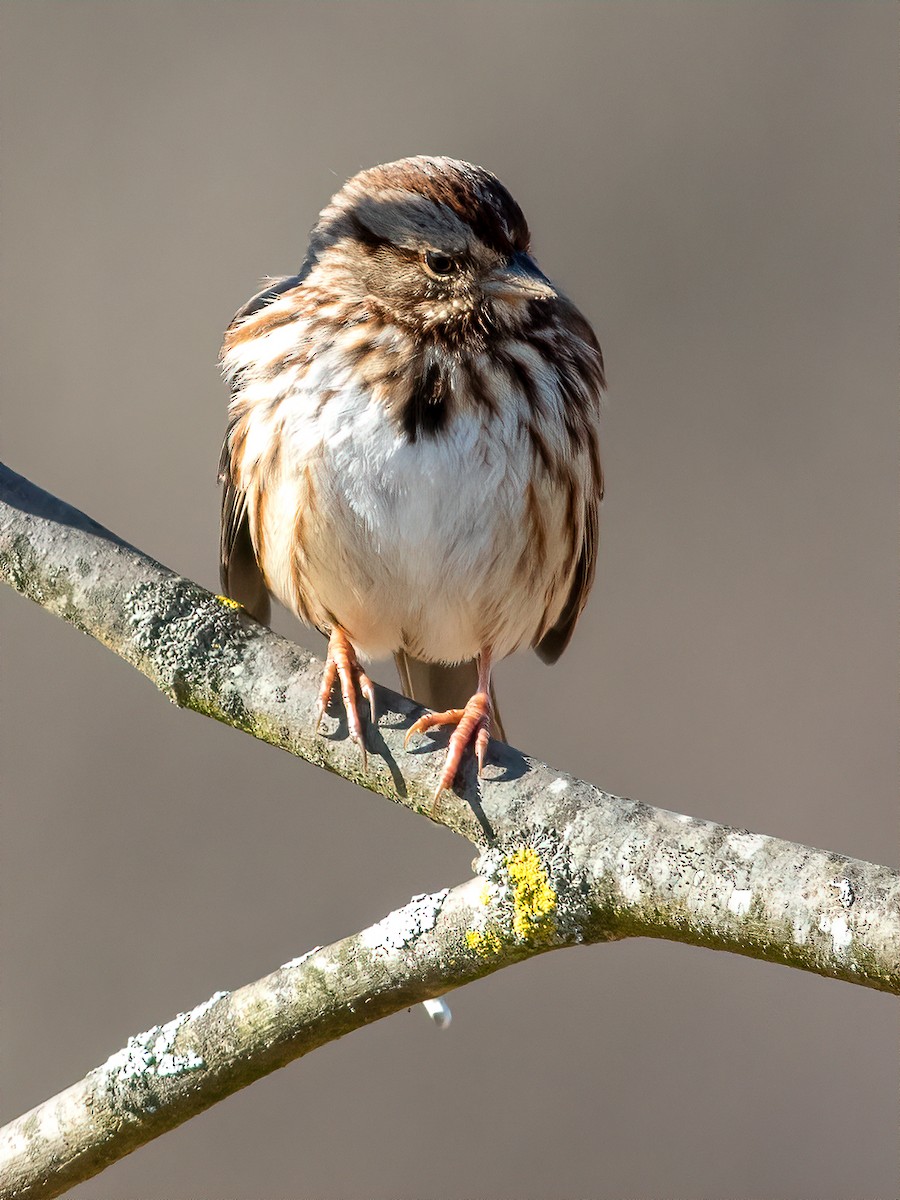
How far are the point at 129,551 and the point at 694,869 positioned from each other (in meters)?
1.49

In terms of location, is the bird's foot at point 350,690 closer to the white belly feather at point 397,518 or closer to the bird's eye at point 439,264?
the white belly feather at point 397,518

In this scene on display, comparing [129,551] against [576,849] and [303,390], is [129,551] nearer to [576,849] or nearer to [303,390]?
[303,390]

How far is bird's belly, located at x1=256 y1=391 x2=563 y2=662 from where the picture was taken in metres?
3.19

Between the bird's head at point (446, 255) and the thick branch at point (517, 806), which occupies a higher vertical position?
the bird's head at point (446, 255)

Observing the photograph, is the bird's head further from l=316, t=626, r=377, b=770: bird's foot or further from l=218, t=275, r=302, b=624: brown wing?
l=316, t=626, r=377, b=770: bird's foot

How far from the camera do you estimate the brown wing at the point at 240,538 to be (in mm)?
3631

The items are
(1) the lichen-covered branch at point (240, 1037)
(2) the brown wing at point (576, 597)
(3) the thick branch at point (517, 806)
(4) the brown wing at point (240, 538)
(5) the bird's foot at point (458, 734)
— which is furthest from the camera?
(2) the brown wing at point (576, 597)

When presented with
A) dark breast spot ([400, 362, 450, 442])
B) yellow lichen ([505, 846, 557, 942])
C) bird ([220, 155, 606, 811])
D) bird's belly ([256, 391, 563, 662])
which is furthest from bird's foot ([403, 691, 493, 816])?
dark breast spot ([400, 362, 450, 442])

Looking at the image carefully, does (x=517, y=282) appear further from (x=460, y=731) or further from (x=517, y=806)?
(x=517, y=806)

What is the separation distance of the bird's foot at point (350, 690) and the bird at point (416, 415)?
0.02 m

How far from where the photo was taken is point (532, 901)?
7.30 feet

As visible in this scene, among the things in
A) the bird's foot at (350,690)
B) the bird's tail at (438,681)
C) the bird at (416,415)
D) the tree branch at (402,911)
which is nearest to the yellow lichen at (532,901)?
the tree branch at (402,911)

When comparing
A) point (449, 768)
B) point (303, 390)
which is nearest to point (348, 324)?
point (303, 390)

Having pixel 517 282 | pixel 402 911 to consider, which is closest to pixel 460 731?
pixel 402 911
